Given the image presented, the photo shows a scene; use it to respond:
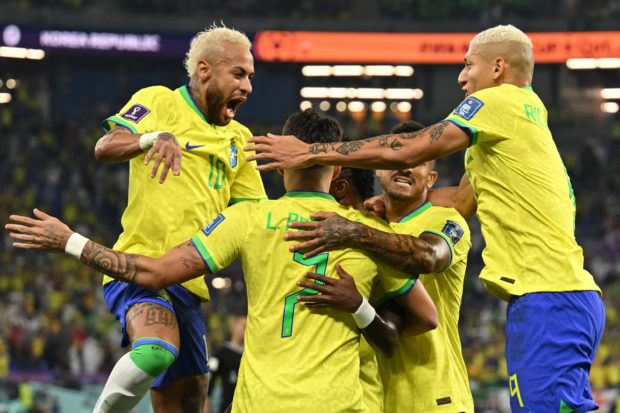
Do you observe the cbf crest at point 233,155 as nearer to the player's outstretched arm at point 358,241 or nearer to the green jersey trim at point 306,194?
the green jersey trim at point 306,194

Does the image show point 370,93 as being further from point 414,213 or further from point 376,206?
point 414,213

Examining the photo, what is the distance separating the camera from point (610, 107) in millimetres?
29406

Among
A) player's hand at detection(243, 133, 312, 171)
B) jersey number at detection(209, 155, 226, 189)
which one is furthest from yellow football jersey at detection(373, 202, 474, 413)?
jersey number at detection(209, 155, 226, 189)

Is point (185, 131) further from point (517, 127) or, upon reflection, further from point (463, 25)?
point (463, 25)

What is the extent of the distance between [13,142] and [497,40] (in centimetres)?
2272

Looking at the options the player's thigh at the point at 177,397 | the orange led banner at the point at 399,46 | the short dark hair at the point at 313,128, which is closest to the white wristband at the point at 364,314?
the short dark hair at the point at 313,128

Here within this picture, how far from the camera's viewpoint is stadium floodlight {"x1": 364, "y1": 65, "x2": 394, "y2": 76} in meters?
28.5

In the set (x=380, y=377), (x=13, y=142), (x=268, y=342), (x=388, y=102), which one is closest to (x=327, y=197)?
(x=268, y=342)

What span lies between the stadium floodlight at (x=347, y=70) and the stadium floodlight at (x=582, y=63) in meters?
7.07

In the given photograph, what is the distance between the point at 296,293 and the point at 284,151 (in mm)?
694

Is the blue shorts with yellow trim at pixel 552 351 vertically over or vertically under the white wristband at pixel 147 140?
under

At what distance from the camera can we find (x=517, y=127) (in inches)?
173

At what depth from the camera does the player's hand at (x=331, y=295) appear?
3725 mm

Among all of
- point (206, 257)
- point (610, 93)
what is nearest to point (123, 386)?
point (206, 257)
